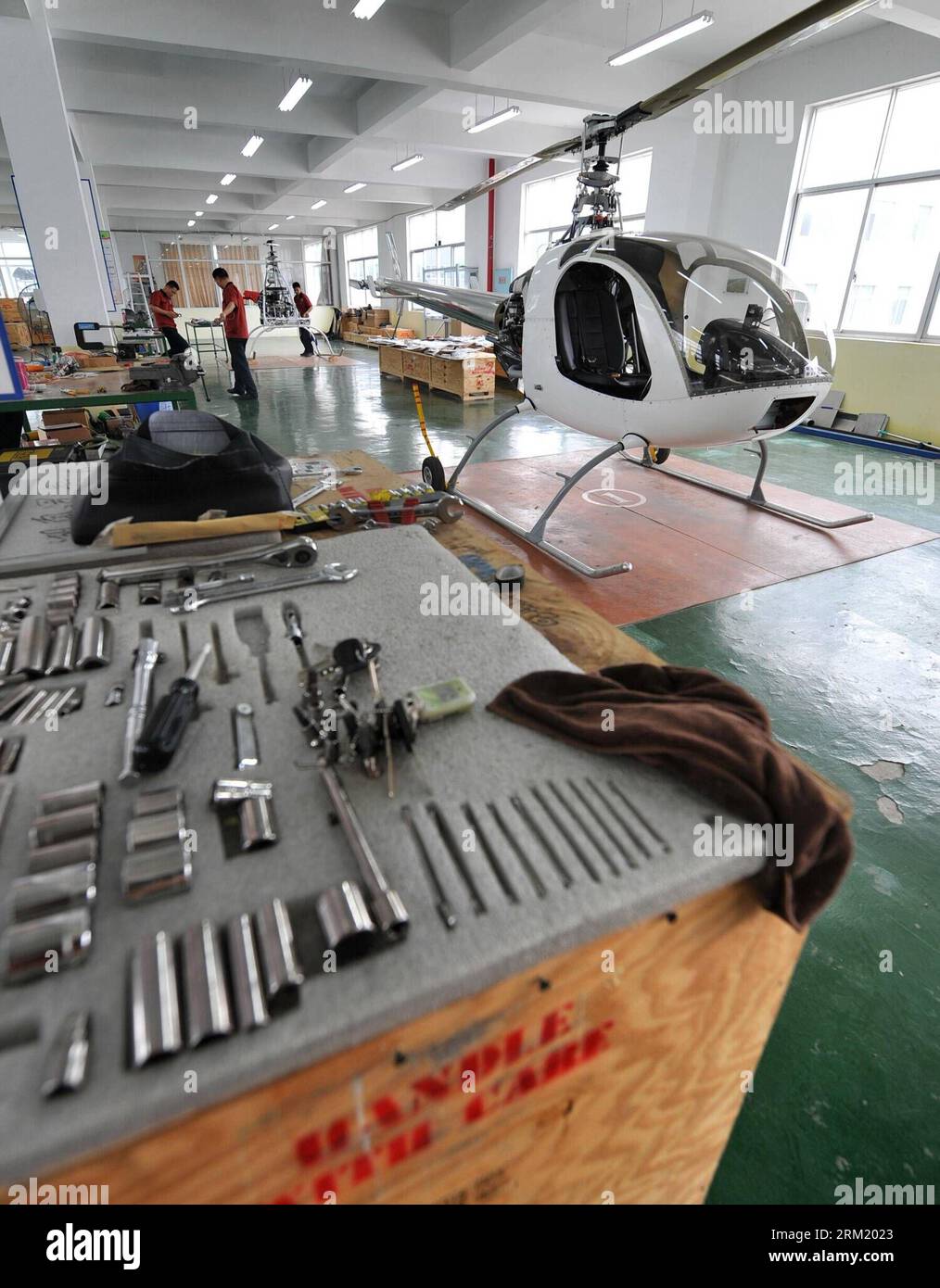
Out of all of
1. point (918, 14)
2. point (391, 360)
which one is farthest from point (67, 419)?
point (918, 14)

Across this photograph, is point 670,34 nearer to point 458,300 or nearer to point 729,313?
point 458,300

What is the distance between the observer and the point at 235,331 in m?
8.68

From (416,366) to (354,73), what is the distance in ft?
11.6

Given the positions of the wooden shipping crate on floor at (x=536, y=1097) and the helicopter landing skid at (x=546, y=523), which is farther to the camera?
the helicopter landing skid at (x=546, y=523)

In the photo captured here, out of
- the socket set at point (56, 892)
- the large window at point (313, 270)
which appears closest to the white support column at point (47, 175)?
the socket set at point (56, 892)

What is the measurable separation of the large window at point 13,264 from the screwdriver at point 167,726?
94.4 feet

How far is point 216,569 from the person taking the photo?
1577 millimetres

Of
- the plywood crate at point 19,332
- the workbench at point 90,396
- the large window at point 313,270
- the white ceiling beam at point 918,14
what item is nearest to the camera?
the workbench at point 90,396

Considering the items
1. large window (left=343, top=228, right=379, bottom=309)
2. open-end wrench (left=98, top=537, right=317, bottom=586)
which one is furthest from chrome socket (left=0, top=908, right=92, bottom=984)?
large window (left=343, top=228, right=379, bottom=309)

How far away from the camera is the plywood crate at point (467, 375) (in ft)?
28.7

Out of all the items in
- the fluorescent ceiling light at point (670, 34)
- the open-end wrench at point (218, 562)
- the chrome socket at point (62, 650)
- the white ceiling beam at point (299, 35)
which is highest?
the white ceiling beam at point (299, 35)

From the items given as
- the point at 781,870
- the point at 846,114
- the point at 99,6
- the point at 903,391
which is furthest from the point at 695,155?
→ the point at 781,870

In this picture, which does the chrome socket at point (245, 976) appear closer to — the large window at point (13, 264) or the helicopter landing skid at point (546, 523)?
the helicopter landing skid at point (546, 523)
